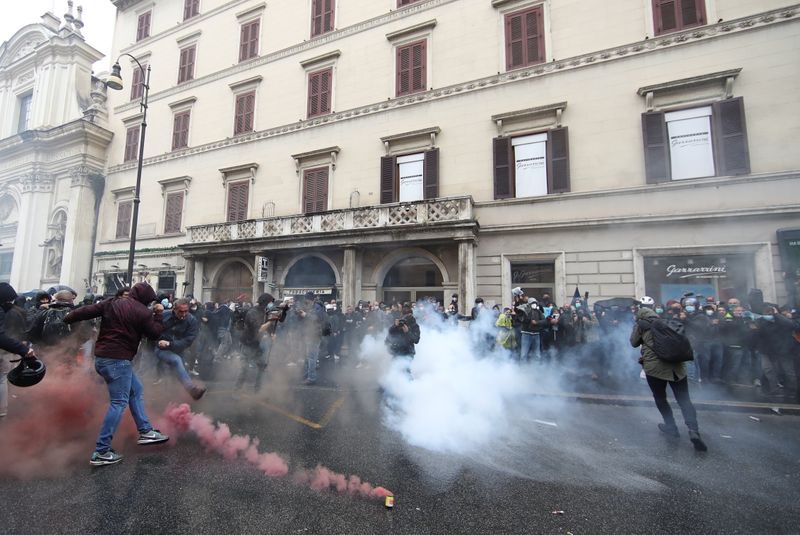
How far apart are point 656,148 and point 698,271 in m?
3.90

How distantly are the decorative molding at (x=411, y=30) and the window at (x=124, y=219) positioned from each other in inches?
666

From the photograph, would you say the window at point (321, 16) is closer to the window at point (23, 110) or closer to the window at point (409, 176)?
the window at point (409, 176)

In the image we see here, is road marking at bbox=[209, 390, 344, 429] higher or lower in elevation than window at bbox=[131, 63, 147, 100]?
lower

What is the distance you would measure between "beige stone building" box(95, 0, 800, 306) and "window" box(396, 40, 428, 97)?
0.08 m

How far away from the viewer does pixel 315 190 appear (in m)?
17.2

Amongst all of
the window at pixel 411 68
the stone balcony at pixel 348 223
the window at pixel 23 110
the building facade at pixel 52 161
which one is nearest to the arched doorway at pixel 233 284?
the stone balcony at pixel 348 223

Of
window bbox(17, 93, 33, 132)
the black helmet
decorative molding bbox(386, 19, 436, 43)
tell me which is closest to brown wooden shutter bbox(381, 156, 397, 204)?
decorative molding bbox(386, 19, 436, 43)

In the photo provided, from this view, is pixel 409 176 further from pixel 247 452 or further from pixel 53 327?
pixel 247 452

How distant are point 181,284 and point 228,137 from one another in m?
7.77

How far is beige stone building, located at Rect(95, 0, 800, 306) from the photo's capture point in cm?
1106

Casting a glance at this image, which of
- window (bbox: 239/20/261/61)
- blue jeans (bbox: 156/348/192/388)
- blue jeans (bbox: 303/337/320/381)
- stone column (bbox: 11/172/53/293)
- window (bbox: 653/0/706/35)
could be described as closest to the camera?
blue jeans (bbox: 156/348/192/388)

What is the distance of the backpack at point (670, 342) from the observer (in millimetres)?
4930

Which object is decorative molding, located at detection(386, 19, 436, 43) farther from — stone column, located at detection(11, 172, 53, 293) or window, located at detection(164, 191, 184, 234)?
stone column, located at detection(11, 172, 53, 293)

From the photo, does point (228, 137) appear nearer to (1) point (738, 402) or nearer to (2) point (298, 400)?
(2) point (298, 400)
